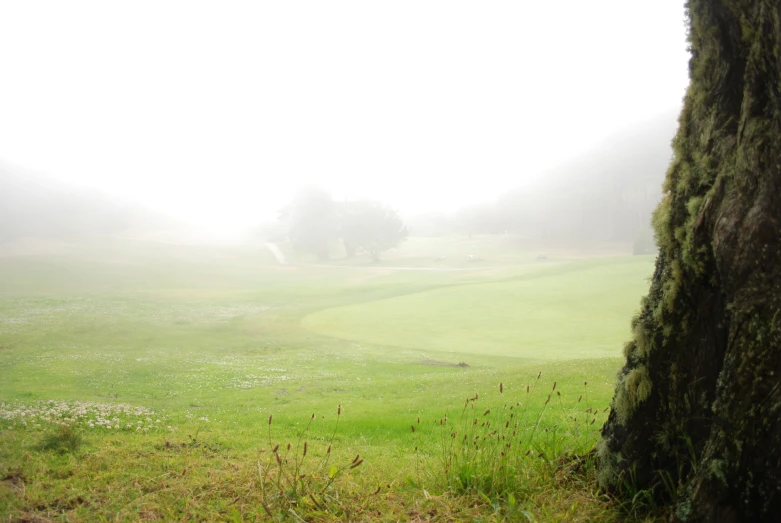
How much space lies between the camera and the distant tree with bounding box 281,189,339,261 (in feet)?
253

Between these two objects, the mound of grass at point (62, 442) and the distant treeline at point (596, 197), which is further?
the distant treeline at point (596, 197)

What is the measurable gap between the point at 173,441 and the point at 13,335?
65.9ft

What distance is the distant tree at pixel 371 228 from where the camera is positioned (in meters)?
77.4

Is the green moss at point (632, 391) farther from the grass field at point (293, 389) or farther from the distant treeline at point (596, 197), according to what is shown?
the distant treeline at point (596, 197)

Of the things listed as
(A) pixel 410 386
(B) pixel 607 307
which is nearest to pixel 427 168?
(B) pixel 607 307

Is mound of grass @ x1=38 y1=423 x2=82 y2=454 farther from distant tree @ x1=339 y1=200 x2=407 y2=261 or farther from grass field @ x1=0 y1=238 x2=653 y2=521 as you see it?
distant tree @ x1=339 y1=200 x2=407 y2=261

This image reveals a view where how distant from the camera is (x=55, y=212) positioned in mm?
50844

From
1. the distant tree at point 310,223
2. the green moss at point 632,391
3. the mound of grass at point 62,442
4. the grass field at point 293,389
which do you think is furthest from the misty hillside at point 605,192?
the mound of grass at point 62,442

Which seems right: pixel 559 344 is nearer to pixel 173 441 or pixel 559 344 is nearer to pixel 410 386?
pixel 410 386

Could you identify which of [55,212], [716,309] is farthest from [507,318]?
[55,212]

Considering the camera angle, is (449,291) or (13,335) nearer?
(13,335)

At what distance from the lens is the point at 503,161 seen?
360 feet

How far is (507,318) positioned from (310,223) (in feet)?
167

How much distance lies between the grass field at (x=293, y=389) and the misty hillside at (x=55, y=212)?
3.40m
